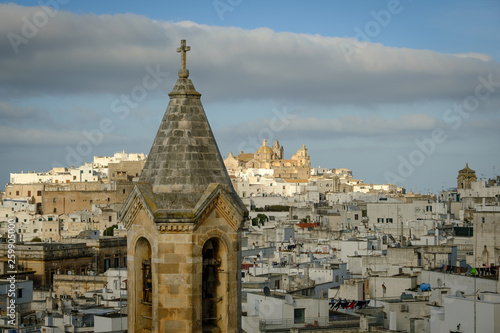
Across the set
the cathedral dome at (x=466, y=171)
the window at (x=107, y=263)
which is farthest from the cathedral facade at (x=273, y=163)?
the window at (x=107, y=263)

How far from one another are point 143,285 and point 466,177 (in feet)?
262

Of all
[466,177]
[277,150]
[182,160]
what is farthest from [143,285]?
[277,150]

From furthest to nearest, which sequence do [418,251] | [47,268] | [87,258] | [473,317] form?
[87,258] → [47,268] → [418,251] → [473,317]

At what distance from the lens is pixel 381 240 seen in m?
42.8

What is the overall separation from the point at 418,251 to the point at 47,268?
645 inches

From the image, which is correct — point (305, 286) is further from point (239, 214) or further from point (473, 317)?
point (239, 214)

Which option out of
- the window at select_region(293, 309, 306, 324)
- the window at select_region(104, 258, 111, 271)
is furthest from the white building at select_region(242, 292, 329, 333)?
the window at select_region(104, 258, 111, 271)

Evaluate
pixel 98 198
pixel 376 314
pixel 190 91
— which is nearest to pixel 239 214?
pixel 190 91

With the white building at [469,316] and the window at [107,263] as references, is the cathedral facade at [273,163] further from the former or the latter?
the white building at [469,316]

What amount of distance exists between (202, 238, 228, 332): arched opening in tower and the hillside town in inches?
10.0

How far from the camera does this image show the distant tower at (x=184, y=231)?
26.1 feet

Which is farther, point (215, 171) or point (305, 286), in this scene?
point (305, 286)

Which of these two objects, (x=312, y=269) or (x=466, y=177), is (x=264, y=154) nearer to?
(x=466, y=177)

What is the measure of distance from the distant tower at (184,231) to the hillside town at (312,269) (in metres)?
0.25
